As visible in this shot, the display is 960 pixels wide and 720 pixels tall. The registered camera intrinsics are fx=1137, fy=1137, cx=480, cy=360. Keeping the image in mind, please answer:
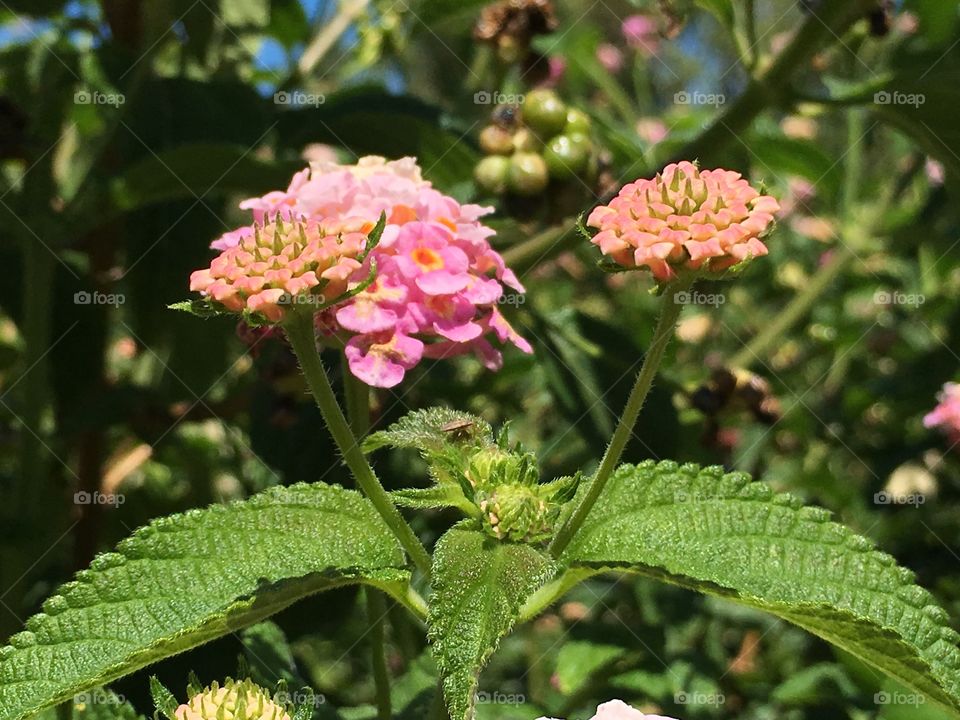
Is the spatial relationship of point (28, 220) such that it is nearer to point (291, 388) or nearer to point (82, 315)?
point (82, 315)

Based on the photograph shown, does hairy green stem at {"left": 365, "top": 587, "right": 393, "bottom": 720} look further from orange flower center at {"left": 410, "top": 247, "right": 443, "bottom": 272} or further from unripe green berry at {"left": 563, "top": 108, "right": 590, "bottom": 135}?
unripe green berry at {"left": 563, "top": 108, "right": 590, "bottom": 135}

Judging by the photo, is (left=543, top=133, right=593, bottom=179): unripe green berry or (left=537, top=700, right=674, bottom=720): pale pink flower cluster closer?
(left=537, top=700, right=674, bottom=720): pale pink flower cluster

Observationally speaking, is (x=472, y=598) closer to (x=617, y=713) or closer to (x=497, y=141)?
(x=617, y=713)

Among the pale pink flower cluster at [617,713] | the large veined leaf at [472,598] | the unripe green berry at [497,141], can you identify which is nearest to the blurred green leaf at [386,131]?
the unripe green berry at [497,141]

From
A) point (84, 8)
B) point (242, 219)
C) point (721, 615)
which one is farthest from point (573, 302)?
point (84, 8)

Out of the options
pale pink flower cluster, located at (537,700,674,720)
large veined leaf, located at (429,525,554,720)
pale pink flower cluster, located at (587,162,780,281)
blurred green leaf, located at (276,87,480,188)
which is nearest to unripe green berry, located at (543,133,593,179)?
blurred green leaf, located at (276,87,480,188)

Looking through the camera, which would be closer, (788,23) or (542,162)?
(542,162)

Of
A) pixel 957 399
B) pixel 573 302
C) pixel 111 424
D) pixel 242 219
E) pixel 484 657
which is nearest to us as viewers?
pixel 484 657

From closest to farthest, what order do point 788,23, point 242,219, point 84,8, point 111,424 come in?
point 111,424 → point 84,8 → point 242,219 → point 788,23
